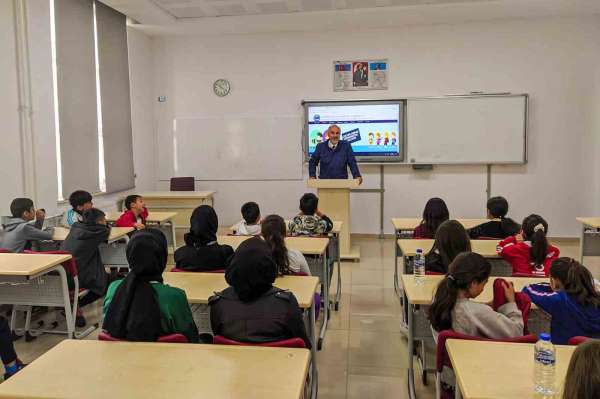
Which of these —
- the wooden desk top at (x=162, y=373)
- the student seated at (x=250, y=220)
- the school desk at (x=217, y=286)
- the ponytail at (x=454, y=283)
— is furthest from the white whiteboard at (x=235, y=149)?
the wooden desk top at (x=162, y=373)

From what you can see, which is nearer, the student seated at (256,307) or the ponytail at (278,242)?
the student seated at (256,307)

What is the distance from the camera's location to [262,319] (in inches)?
78.5

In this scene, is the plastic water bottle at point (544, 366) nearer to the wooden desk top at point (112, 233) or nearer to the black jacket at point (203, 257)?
the black jacket at point (203, 257)

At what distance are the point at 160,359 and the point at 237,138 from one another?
6529 mm

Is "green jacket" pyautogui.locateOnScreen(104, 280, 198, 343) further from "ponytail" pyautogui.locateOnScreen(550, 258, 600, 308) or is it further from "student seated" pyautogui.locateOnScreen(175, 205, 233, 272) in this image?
"ponytail" pyautogui.locateOnScreen(550, 258, 600, 308)

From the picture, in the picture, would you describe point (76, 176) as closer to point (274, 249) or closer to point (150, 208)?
point (150, 208)

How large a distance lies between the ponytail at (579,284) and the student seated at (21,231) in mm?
3947

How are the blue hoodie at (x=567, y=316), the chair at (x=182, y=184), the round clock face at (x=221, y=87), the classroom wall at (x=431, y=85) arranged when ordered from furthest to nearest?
the round clock face at (x=221, y=87) → the chair at (x=182, y=184) → the classroom wall at (x=431, y=85) → the blue hoodie at (x=567, y=316)

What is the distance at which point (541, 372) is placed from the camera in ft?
5.27

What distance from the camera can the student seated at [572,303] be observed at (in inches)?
86.3

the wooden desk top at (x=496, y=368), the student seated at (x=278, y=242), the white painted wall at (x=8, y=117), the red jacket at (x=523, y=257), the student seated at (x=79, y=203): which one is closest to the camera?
the wooden desk top at (x=496, y=368)

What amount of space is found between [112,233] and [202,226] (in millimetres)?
1916

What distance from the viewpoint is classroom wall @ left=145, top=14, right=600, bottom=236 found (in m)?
7.18

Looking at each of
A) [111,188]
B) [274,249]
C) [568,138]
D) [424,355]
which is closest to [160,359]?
[274,249]
